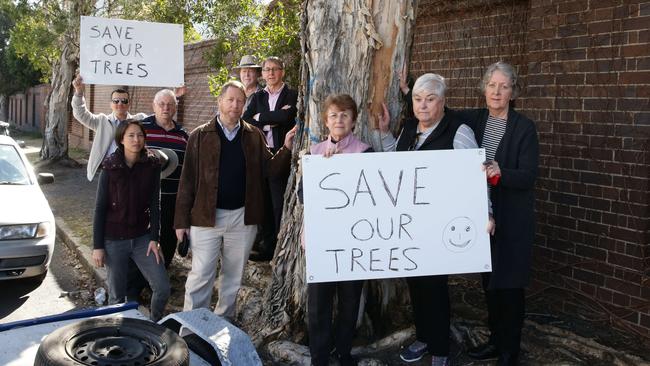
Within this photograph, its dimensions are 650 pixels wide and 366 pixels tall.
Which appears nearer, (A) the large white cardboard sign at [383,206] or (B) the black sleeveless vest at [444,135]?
(A) the large white cardboard sign at [383,206]

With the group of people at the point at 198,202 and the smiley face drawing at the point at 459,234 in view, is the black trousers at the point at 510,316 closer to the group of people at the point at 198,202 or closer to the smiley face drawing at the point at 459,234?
Answer: the smiley face drawing at the point at 459,234

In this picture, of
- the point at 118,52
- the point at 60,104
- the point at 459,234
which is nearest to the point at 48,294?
the point at 118,52

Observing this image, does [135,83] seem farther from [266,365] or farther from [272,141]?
[266,365]

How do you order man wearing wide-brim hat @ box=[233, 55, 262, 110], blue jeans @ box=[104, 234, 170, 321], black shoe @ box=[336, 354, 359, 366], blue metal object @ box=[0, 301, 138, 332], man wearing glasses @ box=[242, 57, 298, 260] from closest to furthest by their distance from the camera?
blue metal object @ box=[0, 301, 138, 332] < black shoe @ box=[336, 354, 359, 366] < blue jeans @ box=[104, 234, 170, 321] < man wearing glasses @ box=[242, 57, 298, 260] < man wearing wide-brim hat @ box=[233, 55, 262, 110]

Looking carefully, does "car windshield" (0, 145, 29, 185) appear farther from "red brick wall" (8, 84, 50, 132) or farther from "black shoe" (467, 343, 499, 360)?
"red brick wall" (8, 84, 50, 132)

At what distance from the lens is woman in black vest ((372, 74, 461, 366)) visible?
390 centimetres

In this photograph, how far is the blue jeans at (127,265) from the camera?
4930 millimetres

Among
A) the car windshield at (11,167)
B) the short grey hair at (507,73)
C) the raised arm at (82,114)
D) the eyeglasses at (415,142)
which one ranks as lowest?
the car windshield at (11,167)

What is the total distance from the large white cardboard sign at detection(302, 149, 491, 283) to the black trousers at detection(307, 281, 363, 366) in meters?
0.29

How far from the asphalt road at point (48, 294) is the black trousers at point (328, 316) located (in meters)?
3.12

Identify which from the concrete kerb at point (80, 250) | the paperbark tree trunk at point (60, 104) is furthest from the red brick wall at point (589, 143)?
the paperbark tree trunk at point (60, 104)

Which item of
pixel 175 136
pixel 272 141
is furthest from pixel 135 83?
Result: pixel 272 141

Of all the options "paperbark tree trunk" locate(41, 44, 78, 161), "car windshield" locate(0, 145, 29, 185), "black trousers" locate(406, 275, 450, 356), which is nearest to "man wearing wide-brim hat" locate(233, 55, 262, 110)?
→ "car windshield" locate(0, 145, 29, 185)

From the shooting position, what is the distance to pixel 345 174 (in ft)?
12.3
